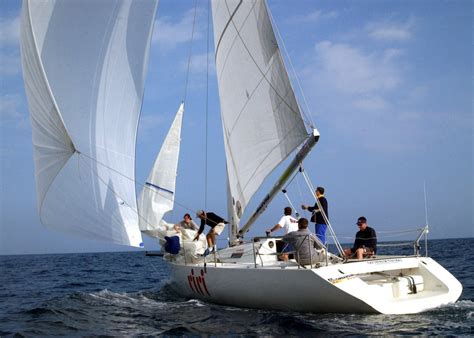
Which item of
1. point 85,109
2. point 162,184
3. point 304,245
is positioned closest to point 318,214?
point 304,245

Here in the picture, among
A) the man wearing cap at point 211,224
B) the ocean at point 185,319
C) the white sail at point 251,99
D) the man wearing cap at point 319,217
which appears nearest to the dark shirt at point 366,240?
the man wearing cap at point 319,217

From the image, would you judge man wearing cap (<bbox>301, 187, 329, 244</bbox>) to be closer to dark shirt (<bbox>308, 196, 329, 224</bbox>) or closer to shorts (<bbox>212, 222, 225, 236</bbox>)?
dark shirt (<bbox>308, 196, 329, 224</bbox>)

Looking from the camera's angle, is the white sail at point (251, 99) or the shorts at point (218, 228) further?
the shorts at point (218, 228)

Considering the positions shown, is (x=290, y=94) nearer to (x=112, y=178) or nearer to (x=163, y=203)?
(x=112, y=178)

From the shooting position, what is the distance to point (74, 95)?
38.9ft

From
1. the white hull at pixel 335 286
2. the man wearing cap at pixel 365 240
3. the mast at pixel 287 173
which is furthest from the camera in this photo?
the man wearing cap at pixel 365 240

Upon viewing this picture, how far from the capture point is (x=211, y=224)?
13531mm

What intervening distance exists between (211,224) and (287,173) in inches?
134

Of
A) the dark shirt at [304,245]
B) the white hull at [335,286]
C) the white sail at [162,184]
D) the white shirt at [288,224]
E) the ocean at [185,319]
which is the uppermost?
the white sail at [162,184]

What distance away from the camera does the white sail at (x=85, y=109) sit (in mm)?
10945

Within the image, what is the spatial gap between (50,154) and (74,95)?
1.54m

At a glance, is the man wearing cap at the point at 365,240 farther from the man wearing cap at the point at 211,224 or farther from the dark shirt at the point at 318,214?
the man wearing cap at the point at 211,224

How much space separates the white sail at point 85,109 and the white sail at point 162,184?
4591mm

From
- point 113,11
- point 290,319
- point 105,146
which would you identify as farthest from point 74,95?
point 290,319
